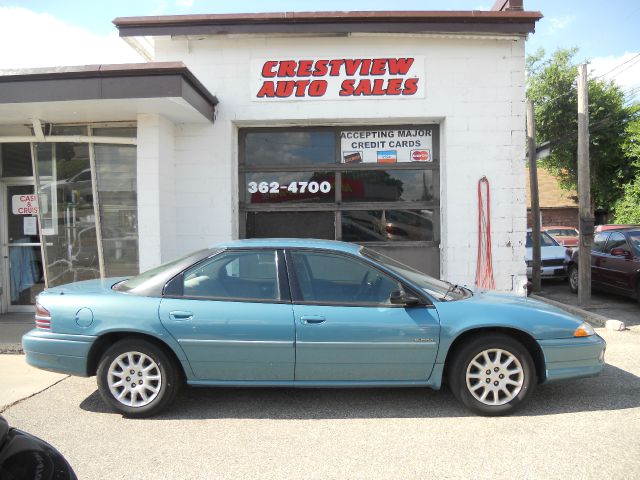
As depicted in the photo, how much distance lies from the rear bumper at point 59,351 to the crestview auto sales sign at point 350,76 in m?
5.19

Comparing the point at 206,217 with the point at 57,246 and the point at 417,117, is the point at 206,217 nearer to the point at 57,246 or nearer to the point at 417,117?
the point at 57,246

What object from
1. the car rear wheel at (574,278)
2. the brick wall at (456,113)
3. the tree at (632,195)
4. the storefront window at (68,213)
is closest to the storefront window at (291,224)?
the brick wall at (456,113)

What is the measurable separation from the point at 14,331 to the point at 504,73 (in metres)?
8.39

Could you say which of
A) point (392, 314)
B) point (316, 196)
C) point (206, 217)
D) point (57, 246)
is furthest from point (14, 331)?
point (392, 314)

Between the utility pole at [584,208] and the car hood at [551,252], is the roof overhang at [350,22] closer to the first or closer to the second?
the utility pole at [584,208]

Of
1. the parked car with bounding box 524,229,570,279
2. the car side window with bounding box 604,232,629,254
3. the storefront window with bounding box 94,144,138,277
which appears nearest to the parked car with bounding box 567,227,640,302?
the car side window with bounding box 604,232,629,254

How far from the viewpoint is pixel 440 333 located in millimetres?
3891

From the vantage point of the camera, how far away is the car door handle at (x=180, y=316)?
3.94 metres

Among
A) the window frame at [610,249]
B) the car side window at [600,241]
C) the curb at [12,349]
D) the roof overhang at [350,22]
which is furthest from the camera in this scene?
the car side window at [600,241]

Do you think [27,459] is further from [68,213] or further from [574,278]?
[574,278]

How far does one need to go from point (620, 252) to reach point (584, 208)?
134 centimetres

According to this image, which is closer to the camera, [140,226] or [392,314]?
[392,314]

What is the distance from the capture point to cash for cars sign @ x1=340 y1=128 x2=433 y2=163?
8.11 m

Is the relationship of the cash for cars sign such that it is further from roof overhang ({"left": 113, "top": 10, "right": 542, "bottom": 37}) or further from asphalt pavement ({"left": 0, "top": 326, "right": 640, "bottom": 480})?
asphalt pavement ({"left": 0, "top": 326, "right": 640, "bottom": 480})
